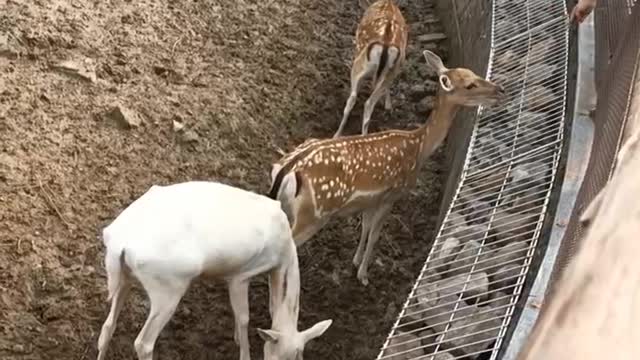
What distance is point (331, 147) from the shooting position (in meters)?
3.40

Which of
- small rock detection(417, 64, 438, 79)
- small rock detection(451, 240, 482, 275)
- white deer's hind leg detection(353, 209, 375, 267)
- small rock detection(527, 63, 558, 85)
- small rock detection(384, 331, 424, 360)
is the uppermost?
small rock detection(527, 63, 558, 85)

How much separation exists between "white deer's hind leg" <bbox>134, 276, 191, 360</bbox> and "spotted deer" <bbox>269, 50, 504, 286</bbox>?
21.9 inches

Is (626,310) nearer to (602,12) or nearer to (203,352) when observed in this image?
(203,352)

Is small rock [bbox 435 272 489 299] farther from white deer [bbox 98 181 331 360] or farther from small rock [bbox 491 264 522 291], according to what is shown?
white deer [bbox 98 181 331 360]

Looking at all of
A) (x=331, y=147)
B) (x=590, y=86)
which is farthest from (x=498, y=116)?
(x=331, y=147)

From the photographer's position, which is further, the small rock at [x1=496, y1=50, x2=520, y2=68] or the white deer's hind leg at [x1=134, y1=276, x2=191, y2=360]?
the small rock at [x1=496, y1=50, x2=520, y2=68]

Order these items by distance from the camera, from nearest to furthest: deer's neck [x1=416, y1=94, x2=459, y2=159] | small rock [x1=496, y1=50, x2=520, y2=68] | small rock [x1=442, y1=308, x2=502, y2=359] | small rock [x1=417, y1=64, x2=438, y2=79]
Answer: small rock [x1=442, y1=308, x2=502, y2=359] < deer's neck [x1=416, y1=94, x2=459, y2=159] < small rock [x1=496, y1=50, x2=520, y2=68] < small rock [x1=417, y1=64, x2=438, y2=79]

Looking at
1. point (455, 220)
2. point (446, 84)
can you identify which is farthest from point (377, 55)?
point (455, 220)

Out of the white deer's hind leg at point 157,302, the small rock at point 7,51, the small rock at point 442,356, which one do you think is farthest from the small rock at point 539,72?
the small rock at point 7,51

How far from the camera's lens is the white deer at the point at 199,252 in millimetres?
2748

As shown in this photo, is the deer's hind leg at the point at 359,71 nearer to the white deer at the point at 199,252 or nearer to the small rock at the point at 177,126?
the small rock at the point at 177,126

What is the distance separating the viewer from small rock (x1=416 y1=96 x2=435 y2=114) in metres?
4.70

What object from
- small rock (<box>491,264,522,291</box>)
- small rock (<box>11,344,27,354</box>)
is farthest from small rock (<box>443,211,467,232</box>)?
small rock (<box>11,344,27,354</box>)

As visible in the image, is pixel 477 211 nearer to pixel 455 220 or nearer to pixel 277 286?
pixel 455 220
